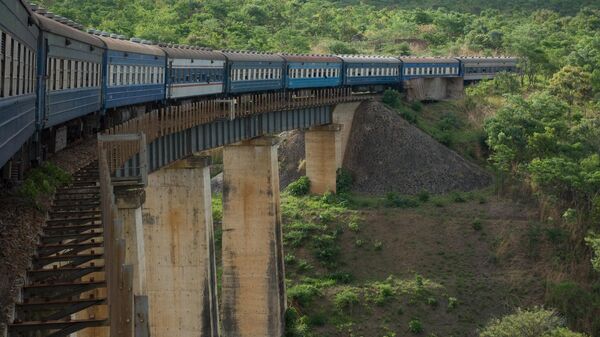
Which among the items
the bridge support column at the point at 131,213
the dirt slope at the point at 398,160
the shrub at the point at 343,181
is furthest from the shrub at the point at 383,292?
the bridge support column at the point at 131,213

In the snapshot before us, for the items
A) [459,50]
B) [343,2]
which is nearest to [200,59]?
[459,50]

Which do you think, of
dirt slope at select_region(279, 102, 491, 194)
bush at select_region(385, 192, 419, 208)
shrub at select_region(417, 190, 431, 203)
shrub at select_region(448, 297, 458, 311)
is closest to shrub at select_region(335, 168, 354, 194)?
dirt slope at select_region(279, 102, 491, 194)

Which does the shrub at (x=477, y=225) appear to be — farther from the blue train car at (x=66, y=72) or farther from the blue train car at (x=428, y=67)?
the blue train car at (x=66, y=72)

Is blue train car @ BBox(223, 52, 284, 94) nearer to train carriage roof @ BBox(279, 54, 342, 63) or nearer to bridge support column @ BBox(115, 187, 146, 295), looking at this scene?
train carriage roof @ BBox(279, 54, 342, 63)

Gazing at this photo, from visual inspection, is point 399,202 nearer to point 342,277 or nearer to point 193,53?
point 342,277

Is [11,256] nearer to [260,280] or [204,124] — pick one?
[204,124]
